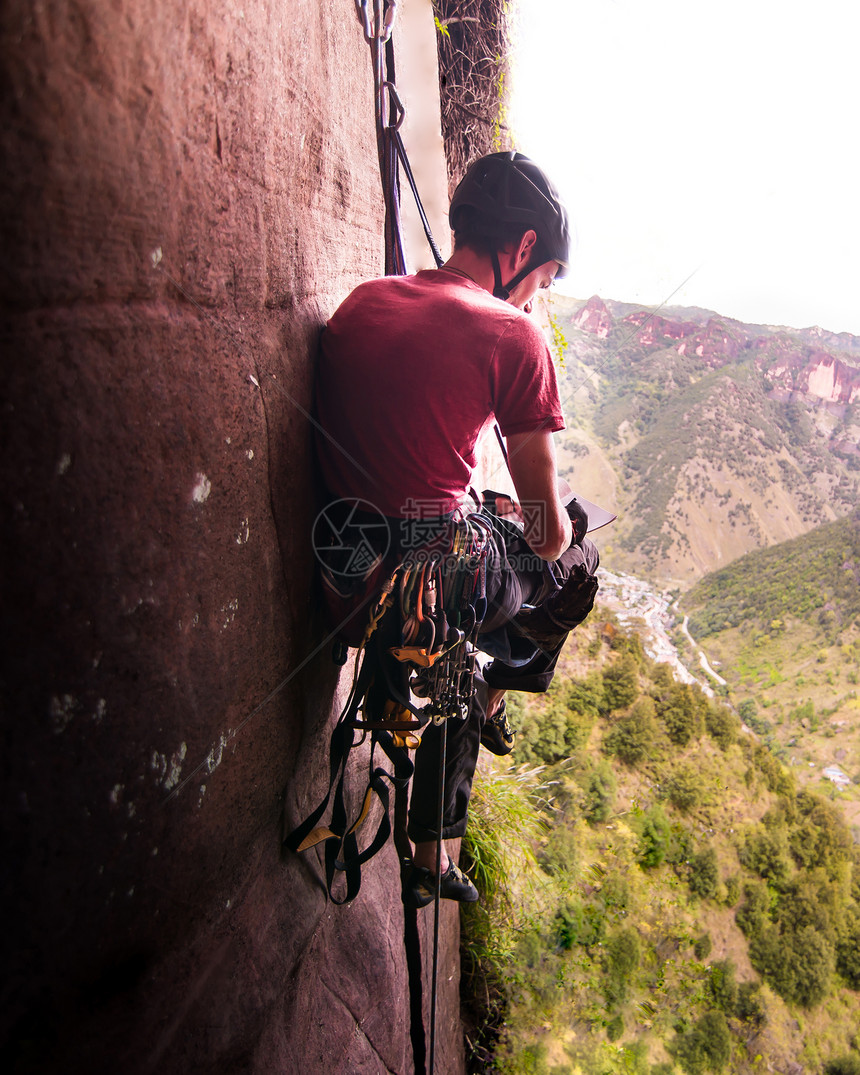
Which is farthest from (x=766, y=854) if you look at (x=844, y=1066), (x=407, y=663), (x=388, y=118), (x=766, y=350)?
(x=766, y=350)

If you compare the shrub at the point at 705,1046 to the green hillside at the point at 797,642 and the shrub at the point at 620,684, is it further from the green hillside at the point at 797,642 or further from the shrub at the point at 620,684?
the green hillside at the point at 797,642

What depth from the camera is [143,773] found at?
3.69 ft

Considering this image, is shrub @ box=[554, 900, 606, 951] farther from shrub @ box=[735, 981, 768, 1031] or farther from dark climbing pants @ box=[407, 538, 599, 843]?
dark climbing pants @ box=[407, 538, 599, 843]

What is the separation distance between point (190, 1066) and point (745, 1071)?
1041 centimetres

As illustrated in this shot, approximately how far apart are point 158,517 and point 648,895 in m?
9.02

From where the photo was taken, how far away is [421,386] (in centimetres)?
158

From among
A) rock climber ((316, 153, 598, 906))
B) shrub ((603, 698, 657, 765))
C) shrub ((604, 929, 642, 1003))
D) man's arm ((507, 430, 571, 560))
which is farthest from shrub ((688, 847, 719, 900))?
man's arm ((507, 430, 571, 560))

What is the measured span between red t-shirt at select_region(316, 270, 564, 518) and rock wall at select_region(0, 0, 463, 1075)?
0.13 m

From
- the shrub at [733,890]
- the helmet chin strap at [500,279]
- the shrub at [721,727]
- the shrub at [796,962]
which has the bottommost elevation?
the shrub at [796,962]

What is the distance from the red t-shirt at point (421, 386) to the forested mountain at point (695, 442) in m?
41.0

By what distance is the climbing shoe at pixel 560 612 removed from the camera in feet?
6.05

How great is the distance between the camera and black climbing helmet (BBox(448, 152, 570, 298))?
75.9 inches

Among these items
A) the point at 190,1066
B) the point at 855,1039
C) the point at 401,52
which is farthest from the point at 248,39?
the point at 855,1039

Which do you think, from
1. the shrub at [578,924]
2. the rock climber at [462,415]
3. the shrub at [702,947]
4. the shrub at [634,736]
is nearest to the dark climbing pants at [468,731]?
the rock climber at [462,415]
